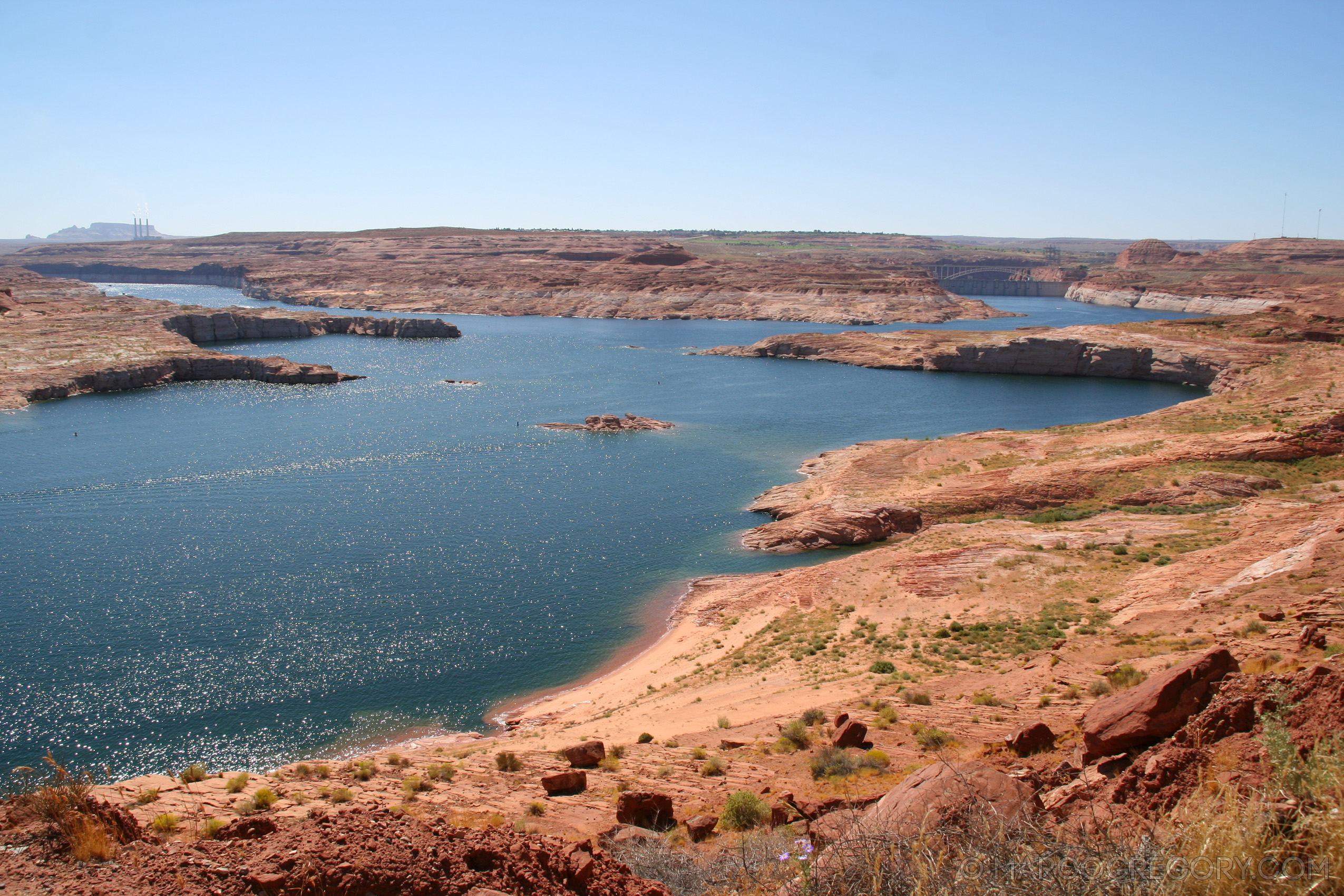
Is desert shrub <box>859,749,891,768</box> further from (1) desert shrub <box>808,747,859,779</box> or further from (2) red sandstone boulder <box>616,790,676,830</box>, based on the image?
(2) red sandstone boulder <box>616,790,676,830</box>

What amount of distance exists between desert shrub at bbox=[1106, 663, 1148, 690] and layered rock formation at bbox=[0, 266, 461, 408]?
89.1 m

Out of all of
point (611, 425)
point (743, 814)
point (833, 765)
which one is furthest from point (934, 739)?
point (611, 425)

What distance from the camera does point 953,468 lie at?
4872cm

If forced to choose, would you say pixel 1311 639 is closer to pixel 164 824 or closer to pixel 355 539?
pixel 164 824

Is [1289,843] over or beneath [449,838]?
over

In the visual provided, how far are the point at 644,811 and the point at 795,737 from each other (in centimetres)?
478

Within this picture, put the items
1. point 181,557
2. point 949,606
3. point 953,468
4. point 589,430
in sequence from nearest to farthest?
point 949,606, point 181,557, point 953,468, point 589,430

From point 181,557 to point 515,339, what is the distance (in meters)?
98.7

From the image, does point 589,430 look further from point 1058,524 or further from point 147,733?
point 147,733

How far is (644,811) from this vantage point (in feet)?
47.5

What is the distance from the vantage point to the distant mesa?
6869cm

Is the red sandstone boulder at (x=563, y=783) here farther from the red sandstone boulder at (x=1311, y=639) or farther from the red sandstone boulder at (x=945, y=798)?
the red sandstone boulder at (x=1311, y=639)

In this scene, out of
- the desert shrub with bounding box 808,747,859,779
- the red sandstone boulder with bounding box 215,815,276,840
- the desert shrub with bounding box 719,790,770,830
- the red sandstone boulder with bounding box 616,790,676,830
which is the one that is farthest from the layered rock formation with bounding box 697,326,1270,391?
the red sandstone boulder with bounding box 215,815,276,840

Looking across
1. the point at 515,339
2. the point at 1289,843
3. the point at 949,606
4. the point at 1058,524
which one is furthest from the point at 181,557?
the point at 515,339
